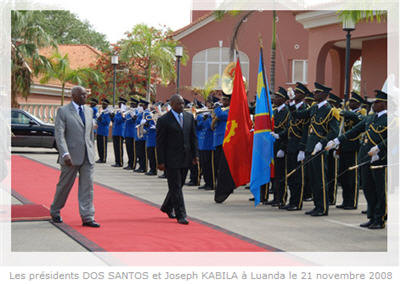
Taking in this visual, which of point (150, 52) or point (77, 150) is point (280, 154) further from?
point (150, 52)

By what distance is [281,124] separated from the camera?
11891 millimetres

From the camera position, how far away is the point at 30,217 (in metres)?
9.76

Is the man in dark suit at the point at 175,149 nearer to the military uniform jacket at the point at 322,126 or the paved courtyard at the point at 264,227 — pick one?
the paved courtyard at the point at 264,227

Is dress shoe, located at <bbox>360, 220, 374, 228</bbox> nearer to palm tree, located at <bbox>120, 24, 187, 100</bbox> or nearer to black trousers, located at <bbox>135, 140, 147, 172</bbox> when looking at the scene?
black trousers, located at <bbox>135, 140, 147, 172</bbox>

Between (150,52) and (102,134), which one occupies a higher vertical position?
(150,52)

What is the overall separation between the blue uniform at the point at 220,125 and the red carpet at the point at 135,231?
2446 millimetres

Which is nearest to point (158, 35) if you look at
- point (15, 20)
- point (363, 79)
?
point (15, 20)

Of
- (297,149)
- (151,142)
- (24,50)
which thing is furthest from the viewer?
(24,50)

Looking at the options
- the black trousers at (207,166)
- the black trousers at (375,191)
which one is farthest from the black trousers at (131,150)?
the black trousers at (375,191)

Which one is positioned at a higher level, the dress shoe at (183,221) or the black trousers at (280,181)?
the black trousers at (280,181)

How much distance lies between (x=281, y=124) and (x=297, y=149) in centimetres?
66

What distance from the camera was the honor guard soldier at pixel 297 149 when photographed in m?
11.4

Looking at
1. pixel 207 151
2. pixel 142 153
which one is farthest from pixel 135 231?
pixel 142 153

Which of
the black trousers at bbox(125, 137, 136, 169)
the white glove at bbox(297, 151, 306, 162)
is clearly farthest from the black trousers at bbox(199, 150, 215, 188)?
the black trousers at bbox(125, 137, 136, 169)
